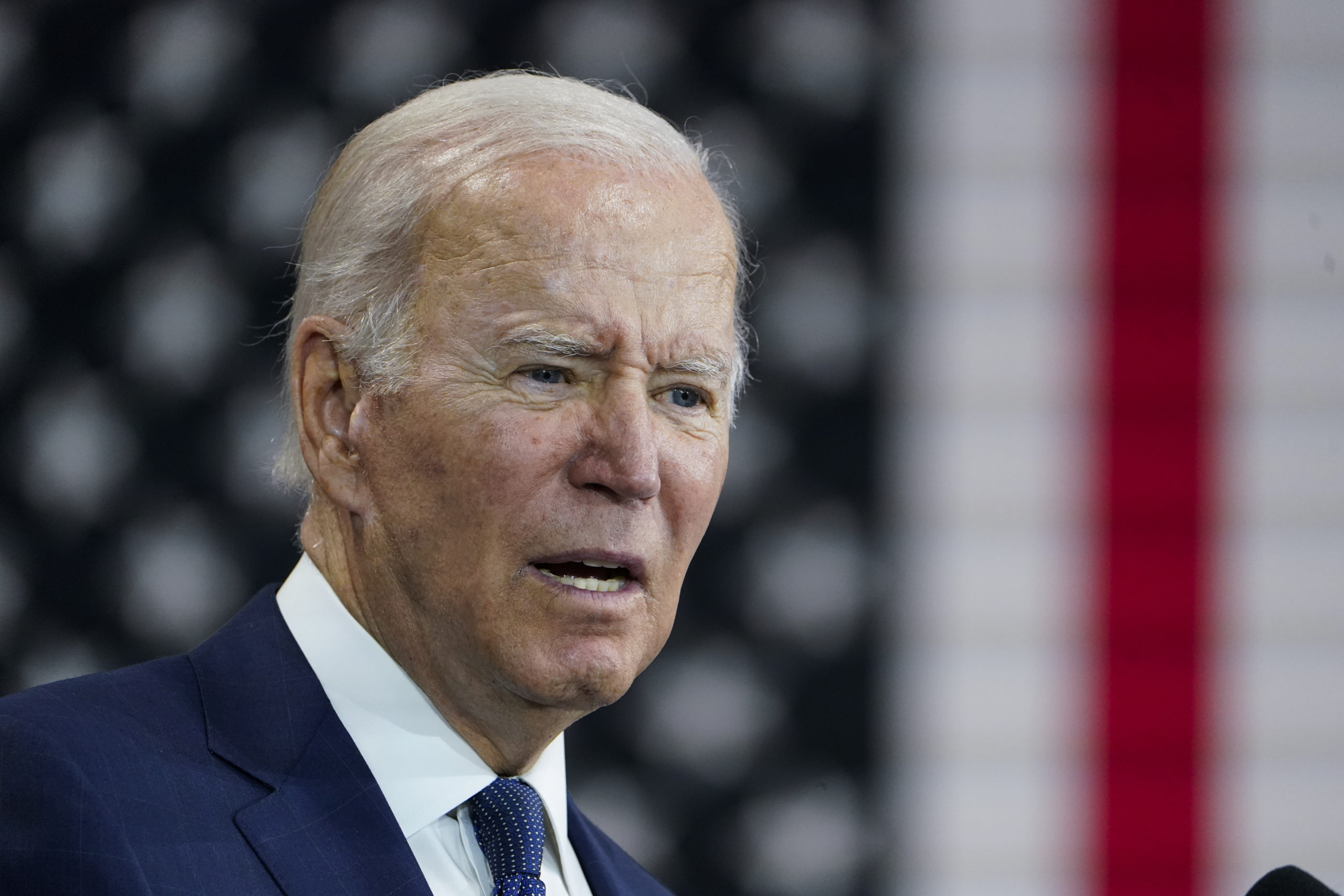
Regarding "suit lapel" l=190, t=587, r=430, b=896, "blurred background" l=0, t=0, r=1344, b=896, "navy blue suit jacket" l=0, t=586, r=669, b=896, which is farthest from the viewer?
"blurred background" l=0, t=0, r=1344, b=896

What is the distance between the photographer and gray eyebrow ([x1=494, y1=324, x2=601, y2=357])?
1.17 meters

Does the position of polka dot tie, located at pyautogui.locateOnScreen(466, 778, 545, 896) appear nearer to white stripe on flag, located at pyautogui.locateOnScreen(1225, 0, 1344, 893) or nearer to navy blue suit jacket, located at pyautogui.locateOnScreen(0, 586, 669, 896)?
navy blue suit jacket, located at pyautogui.locateOnScreen(0, 586, 669, 896)

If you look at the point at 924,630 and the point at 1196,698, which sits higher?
the point at 924,630

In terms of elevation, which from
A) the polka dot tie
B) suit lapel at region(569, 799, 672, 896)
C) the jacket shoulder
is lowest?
suit lapel at region(569, 799, 672, 896)

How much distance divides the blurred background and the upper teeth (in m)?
1.08

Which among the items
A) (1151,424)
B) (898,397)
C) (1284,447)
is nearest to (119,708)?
(898,397)

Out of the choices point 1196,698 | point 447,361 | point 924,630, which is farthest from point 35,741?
point 1196,698

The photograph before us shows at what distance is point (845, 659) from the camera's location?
235 cm

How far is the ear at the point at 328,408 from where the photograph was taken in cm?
125

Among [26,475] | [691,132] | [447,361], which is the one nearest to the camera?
[447,361]

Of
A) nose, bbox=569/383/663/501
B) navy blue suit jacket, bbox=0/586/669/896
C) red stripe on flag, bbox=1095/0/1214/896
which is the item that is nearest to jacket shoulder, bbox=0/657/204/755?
navy blue suit jacket, bbox=0/586/669/896

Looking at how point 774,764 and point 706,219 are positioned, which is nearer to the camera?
point 706,219

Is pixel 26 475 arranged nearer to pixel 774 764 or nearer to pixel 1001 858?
pixel 774 764

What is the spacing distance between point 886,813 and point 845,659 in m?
0.25
